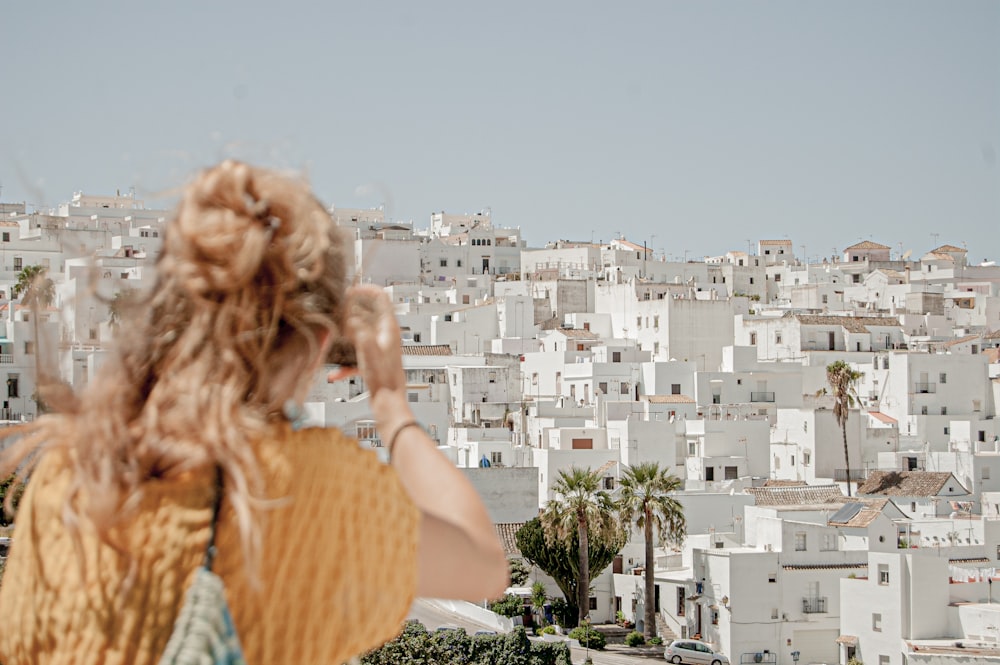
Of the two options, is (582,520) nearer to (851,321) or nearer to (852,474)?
(852,474)

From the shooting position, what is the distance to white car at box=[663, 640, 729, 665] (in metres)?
29.2

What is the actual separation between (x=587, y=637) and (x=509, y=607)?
1941 millimetres

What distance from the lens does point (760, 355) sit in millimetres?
51719

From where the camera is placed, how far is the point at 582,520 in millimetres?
32562

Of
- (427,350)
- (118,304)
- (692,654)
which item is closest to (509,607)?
(692,654)

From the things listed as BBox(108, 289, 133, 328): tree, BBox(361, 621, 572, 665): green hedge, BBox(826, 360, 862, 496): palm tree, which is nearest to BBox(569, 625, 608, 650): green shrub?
BBox(361, 621, 572, 665): green hedge

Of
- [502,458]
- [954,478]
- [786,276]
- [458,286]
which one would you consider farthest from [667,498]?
[786,276]

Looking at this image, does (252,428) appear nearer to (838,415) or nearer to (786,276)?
(838,415)

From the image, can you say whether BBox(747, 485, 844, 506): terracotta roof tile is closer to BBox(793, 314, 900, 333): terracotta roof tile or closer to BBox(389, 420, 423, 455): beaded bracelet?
BBox(793, 314, 900, 333): terracotta roof tile

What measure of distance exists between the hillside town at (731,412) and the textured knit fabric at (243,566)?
13.8 m

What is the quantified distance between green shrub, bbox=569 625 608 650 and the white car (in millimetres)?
1585

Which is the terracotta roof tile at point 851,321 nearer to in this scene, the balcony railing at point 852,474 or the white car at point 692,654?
the balcony railing at point 852,474

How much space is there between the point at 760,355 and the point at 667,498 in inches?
754

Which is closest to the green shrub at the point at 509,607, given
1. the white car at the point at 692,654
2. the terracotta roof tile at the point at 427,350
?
the white car at the point at 692,654
